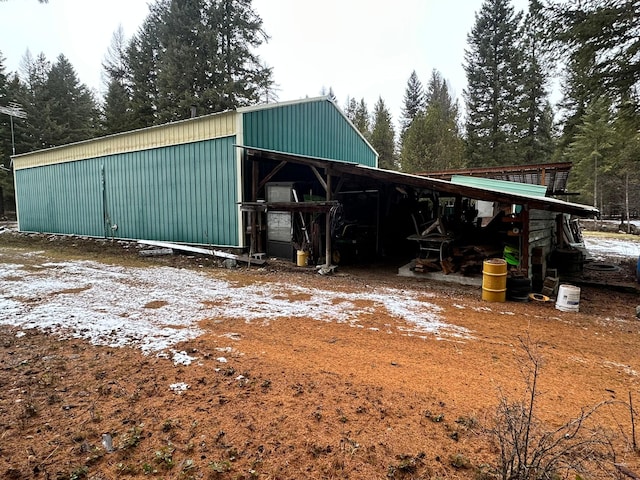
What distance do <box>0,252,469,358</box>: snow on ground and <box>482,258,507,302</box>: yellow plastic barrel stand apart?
1.11m

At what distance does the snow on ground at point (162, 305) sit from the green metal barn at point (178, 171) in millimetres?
3018

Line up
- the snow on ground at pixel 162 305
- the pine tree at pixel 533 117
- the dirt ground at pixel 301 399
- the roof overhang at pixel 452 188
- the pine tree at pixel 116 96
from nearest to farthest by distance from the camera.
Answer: the dirt ground at pixel 301 399
the snow on ground at pixel 162 305
the roof overhang at pixel 452 188
the pine tree at pixel 533 117
the pine tree at pixel 116 96

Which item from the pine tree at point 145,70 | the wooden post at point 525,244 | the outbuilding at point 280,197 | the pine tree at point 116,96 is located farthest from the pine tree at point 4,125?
the wooden post at point 525,244

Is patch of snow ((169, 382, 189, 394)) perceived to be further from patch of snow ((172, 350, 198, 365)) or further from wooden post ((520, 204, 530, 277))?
wooden post ((520, 204, 530, 277))

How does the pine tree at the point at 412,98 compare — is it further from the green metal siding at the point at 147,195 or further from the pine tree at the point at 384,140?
the green metal siding at the point at 147,195

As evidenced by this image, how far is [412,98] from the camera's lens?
1293 inches

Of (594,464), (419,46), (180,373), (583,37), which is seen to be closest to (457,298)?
(594,464)

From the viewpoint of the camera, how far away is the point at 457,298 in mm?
6035

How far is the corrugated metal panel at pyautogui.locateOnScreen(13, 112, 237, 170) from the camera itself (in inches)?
375

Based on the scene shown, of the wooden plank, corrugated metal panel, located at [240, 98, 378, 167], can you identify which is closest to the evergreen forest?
corrugated metal panel, located at [240, 98, 378, 167]

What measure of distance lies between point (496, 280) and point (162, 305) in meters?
5.49

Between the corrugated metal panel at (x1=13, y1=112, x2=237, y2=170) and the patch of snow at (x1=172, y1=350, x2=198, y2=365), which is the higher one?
the corrugated metal panel at (x1=13, y1=112, x2=237, y2=170)

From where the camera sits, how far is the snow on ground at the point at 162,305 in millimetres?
4184

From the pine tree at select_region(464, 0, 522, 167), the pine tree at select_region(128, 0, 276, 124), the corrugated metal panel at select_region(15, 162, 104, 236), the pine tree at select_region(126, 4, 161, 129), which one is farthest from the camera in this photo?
the pine tree at select_region(126, 4, 161, 129)
